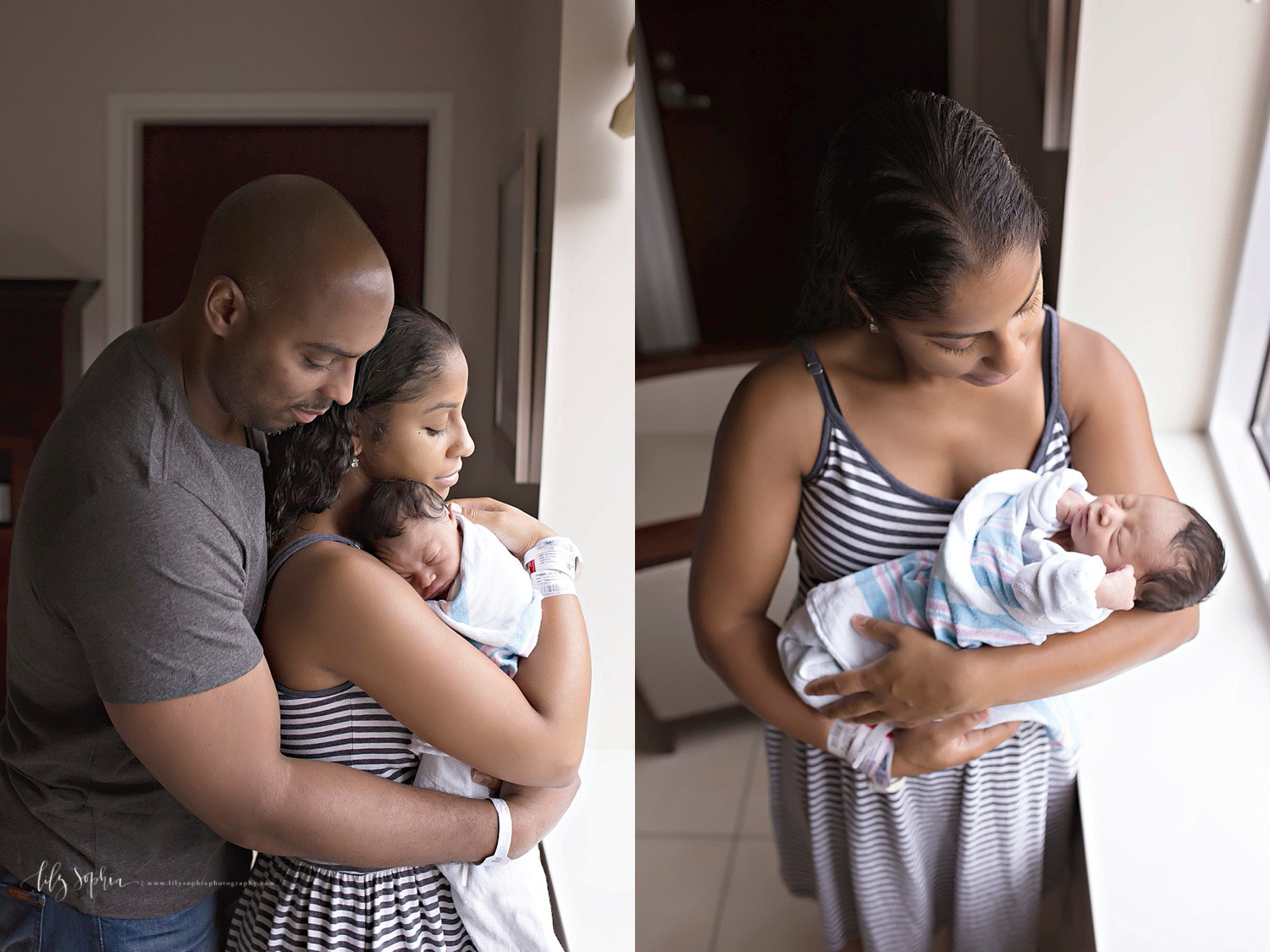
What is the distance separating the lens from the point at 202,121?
78cm

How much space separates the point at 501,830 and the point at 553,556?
25 cm

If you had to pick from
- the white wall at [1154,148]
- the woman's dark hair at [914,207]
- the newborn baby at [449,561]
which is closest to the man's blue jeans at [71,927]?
the newborn baby at [449,561]

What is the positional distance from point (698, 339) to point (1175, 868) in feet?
2.72

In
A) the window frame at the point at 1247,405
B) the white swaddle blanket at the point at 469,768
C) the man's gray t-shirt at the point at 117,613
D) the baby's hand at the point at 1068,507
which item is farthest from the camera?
the window frame at the point at 1247,405

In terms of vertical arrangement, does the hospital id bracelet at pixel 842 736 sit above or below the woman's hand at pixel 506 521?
below

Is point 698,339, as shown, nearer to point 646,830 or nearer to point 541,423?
point 541,423

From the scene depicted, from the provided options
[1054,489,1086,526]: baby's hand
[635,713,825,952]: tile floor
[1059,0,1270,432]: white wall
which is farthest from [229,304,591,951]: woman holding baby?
[1059,0,1270,432]: white wall

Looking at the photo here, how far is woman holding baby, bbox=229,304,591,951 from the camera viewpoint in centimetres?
73

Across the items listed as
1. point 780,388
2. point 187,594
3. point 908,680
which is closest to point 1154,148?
point 780,388

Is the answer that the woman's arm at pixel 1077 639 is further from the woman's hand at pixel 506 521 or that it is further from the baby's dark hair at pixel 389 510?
the baby's dark hair at pixel 389 510

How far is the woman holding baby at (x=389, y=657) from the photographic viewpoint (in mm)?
733

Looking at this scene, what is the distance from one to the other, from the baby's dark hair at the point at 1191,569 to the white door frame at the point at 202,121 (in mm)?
727

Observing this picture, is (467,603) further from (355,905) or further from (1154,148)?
(1154,148)

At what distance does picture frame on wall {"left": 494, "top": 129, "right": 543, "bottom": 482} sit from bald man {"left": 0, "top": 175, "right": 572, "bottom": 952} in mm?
124
